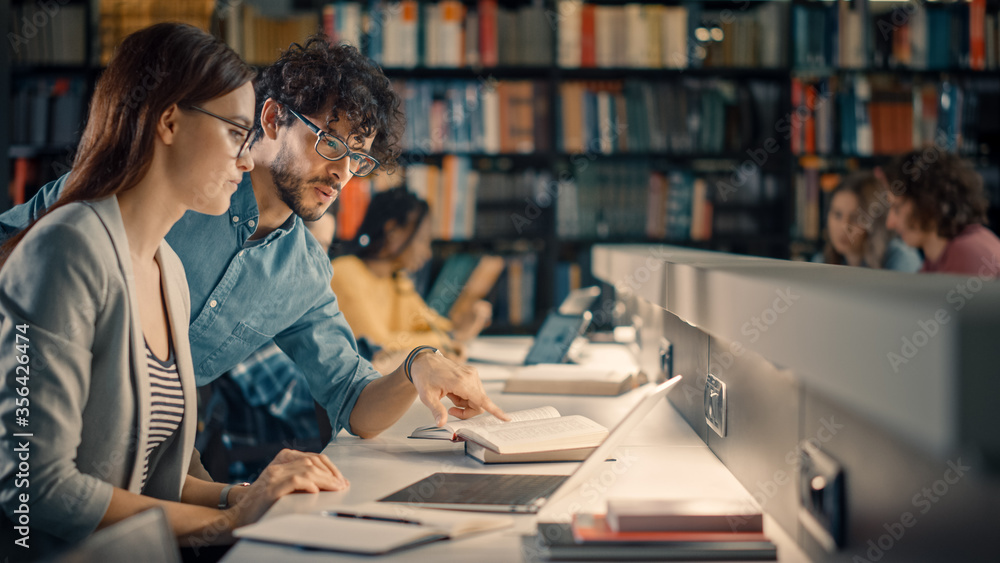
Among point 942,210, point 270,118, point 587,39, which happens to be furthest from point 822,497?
point 587,39

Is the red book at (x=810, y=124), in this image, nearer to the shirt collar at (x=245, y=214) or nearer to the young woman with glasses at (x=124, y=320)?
the shirt collar at (x=245, y=214)

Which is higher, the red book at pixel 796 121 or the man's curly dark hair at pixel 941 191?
the red book at pixel 796 121

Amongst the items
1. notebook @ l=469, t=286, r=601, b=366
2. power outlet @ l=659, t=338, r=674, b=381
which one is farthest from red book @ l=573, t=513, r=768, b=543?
notebook @ l=469, t=286, r=601, b=366

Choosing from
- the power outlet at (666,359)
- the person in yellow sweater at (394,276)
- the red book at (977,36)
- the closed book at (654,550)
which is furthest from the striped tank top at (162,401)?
the red book at (977,36)

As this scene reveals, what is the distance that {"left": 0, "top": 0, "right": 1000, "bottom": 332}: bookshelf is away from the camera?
3.42 m

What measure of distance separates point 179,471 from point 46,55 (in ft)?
9.67

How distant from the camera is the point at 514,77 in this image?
3545mm

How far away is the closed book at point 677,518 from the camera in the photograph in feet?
2.73

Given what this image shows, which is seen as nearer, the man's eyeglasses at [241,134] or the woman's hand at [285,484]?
the woman's hand at [285,484]

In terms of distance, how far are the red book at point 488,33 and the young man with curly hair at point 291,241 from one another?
184cm

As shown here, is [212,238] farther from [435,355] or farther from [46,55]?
[46,55]

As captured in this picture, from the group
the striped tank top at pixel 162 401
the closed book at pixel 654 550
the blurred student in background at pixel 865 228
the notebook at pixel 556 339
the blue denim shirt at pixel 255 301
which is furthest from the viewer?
the blurred student in background at pixel 865 228

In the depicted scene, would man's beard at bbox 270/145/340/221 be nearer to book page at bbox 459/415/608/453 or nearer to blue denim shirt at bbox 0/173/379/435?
blue denim shirt at bbox 0/173/379/435

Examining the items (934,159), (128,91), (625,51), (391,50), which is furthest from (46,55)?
(934,159)
